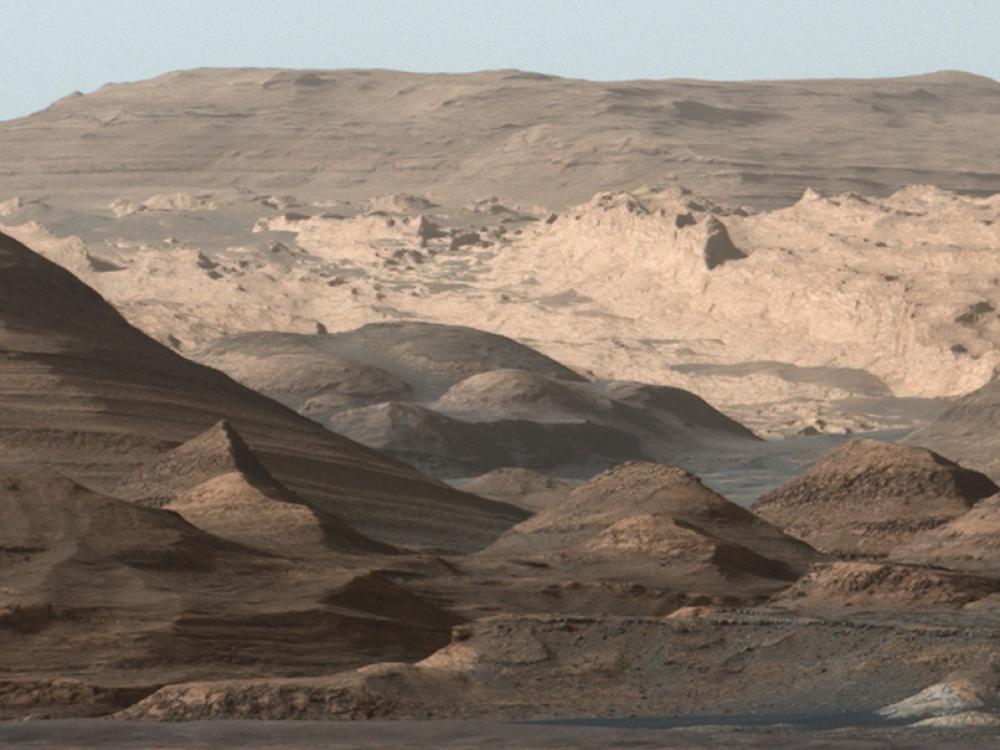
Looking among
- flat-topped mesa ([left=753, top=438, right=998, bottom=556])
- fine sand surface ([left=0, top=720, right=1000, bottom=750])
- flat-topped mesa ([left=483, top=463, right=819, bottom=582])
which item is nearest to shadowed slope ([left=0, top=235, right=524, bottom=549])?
flat-topped mesa ([left=483, top=463, right=819, bottom=582])

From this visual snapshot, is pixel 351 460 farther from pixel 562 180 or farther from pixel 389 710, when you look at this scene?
pixel 562 180

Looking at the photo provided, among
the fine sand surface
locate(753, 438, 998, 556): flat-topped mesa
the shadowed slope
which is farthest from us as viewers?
the shadowed slope

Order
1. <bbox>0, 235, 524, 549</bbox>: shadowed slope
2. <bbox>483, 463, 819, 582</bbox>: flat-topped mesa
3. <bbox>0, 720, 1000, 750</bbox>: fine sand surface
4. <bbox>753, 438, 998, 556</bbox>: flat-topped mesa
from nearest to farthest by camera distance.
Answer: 1. <bbox>0, 720, 1000, 750</bbox>: fine sand surface
2. <bbox>483, 463, 819, 582</bbox>: flat-topped mesa
3. <bbox>753, 438, 998, 556</bbox>: flat-topped mesa
4. <bbox>0, 235, 524, 549</bbox>: shadowed slope

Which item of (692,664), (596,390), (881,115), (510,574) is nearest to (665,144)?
(881,115)

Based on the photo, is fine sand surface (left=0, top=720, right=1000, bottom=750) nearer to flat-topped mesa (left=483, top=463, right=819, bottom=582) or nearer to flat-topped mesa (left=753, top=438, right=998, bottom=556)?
flat-topped mesa (left=483, top=463, right=819, bottom=582)

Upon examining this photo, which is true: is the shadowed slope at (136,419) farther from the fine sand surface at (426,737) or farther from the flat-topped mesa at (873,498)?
the fine sand surface at (426,737)

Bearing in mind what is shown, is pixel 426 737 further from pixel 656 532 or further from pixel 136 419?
pixel 136 419
